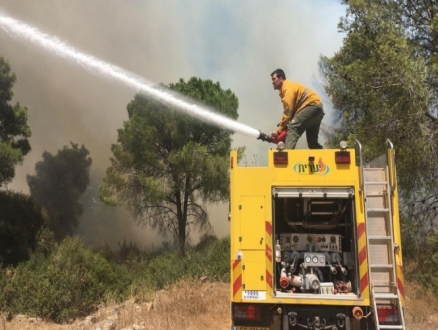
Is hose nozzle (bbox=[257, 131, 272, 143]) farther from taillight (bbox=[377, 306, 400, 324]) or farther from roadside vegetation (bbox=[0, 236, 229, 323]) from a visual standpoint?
roadside vegetation (bbox=[0, 236, 229, 323])

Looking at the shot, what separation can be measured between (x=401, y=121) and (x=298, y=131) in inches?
255

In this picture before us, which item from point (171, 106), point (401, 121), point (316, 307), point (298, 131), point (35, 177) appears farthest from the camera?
point (35, 177)

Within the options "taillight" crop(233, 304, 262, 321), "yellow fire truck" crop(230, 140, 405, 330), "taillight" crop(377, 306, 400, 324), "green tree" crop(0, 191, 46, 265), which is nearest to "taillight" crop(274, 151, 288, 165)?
"yellow fire truck" crop(230, 140, 405, 330)

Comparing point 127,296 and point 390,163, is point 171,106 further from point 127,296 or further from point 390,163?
point 390,163

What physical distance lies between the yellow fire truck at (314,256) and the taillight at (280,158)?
0.01 m

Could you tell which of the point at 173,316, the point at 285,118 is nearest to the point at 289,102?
the point at 285,118

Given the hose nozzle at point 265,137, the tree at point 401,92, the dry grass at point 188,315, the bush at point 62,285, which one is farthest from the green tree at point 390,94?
the bush at point 62,285

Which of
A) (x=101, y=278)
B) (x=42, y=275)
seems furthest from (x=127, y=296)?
(x=42, y=275)

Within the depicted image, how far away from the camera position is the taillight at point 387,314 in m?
4.69

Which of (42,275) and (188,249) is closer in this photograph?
(42,275)

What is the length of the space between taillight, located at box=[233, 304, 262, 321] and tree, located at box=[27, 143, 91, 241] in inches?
809

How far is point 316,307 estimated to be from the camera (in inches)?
193

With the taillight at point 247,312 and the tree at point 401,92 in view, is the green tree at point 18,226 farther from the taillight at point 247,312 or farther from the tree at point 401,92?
the taillight at point 247,312

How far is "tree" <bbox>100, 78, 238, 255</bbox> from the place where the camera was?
1941cm
